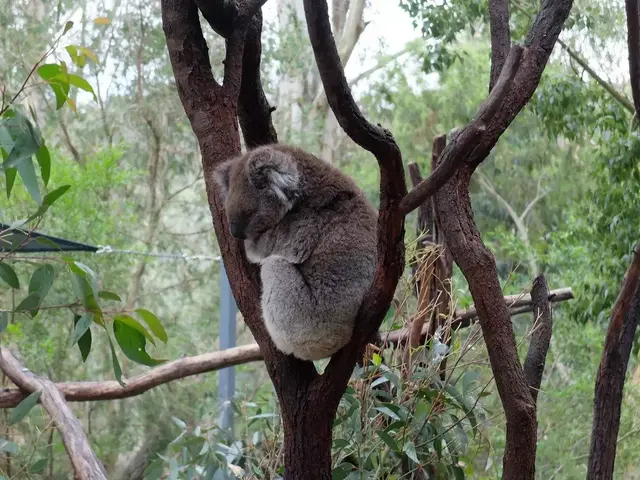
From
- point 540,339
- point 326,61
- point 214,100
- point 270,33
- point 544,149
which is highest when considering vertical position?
point 270,33

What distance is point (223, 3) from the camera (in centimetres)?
176

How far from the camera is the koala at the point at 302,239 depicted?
1.94m

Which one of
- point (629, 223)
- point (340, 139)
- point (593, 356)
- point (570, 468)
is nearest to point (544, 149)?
point (340, 139)

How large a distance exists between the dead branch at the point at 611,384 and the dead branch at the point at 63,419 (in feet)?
5.62

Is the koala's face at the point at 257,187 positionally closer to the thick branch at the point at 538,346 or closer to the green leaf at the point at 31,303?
the green leaf at the point at 31,303

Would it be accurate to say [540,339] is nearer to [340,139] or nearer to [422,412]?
[422,412]

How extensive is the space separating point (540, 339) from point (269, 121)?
1124mm

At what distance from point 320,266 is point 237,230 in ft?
0.86

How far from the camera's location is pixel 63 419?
265 cm

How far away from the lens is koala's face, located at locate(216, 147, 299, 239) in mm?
1981

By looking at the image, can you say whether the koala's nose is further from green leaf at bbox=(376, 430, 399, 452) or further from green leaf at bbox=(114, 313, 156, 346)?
green leaf at bbox=(376, 430, 399, 452)

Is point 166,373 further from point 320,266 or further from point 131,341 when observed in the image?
point 131,341

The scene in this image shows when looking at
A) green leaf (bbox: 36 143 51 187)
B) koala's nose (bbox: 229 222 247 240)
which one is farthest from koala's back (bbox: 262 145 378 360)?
green leaf (bbox: 36 143 51 187)

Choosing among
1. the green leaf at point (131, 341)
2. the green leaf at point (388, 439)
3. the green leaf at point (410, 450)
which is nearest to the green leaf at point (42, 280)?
the green leaf at point (131, 341)
